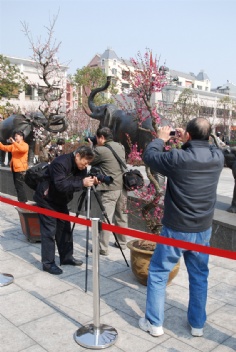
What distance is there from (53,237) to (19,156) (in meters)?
3.20

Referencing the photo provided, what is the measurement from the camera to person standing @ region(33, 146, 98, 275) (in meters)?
4.18

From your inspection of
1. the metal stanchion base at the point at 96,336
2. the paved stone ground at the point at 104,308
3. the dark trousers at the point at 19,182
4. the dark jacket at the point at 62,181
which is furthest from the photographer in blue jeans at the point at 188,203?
the dark trousers at the point at 19,182

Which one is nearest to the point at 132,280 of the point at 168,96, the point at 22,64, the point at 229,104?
the point at 168,96

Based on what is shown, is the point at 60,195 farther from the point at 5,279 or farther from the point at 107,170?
the point at 5,279

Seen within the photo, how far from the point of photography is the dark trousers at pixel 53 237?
459cm

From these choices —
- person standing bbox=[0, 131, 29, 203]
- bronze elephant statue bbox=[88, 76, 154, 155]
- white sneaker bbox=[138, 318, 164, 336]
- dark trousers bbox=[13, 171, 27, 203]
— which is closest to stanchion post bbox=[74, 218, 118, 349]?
white sneaker bbox=[138, 318, 164, 336]

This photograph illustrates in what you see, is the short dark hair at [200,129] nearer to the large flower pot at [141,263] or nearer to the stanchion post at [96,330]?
the stanchion post at [96,330]

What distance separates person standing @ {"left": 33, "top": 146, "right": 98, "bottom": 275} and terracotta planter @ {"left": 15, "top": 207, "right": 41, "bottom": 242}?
953 mm

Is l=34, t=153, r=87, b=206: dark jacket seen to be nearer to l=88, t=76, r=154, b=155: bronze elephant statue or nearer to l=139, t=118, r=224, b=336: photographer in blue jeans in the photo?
l=139, t=118, r=224, b=336: photographer in blue jeans

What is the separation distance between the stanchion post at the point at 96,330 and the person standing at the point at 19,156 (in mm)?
4460

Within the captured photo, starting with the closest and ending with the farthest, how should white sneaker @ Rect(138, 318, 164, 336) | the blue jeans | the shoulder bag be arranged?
the blue jeans → white sneaker @ Rect(138, 318, 164, 336) → the shoulder bag

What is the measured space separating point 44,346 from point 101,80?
129ft

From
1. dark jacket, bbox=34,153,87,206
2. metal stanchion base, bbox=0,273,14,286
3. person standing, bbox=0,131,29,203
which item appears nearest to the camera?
dark jacket, bbox=34,153,87,206

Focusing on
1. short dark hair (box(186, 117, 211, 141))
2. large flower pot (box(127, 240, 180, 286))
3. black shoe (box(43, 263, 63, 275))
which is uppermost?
short dark hair (box(186, 117, 211, 141))
